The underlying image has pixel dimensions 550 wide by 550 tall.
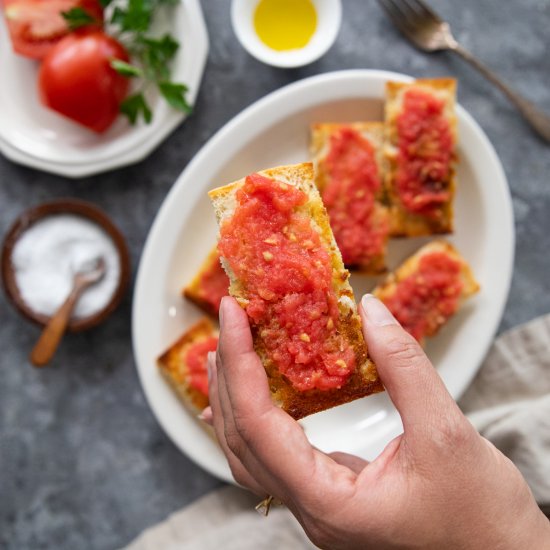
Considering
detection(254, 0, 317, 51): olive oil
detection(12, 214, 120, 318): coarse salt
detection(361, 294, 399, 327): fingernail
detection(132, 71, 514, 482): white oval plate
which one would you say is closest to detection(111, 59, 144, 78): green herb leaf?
detection(132, 71, 514, 482): white oval plate

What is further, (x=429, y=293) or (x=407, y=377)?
(x=429, y=293)

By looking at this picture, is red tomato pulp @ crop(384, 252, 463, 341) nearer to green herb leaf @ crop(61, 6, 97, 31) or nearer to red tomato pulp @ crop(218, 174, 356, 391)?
red tomato pulp @ crop(218, 174, 356, 391)

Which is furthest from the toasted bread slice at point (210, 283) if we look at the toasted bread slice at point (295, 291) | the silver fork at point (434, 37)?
the silver fork at point (434, 37)

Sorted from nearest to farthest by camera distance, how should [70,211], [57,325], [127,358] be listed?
1. [57,325]
2. [70,211]
3. [127,358]

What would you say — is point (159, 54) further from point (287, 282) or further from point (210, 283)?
point (287, 282)

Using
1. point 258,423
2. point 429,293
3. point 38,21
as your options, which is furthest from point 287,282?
point 38,21

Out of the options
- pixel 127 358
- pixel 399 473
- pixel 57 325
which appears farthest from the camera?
pixel 127 358

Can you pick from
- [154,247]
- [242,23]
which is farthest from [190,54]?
[154,247]
